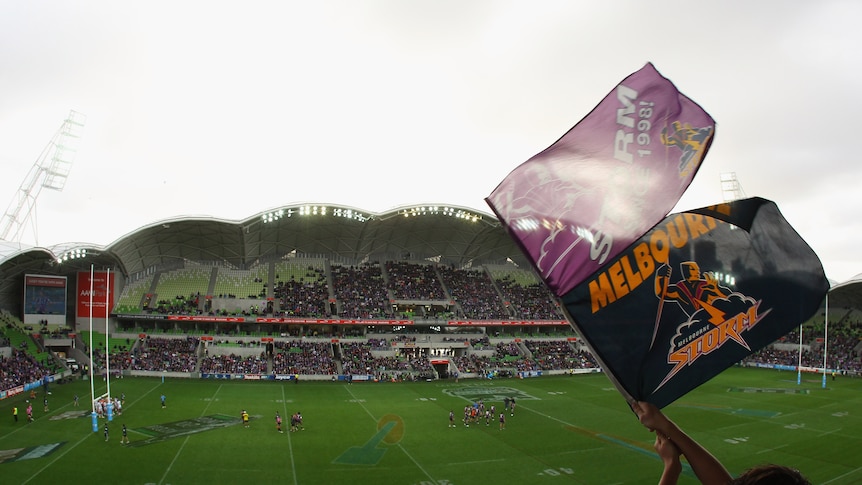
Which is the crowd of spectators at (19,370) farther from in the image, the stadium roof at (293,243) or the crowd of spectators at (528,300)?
the crowd of spectators at (528,300)

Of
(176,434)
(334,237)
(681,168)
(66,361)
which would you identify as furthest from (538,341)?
(681,168)

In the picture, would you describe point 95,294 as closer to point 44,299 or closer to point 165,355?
point 44,299

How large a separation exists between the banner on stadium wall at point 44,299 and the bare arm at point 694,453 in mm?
63349

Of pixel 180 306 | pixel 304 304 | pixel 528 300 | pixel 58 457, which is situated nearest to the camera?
pixel 58 457

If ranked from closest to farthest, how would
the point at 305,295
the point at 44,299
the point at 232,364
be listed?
the point at 232,364
the point at 44,299
the point at 305,295

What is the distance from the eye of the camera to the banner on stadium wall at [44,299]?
5128 cm

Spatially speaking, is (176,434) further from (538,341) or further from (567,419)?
(538,341)

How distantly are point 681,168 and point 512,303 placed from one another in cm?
6813

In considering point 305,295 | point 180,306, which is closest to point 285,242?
point 305,295

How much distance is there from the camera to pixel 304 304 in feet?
201

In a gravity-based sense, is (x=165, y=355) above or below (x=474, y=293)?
below

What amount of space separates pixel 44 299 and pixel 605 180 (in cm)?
6354

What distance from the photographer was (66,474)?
21938mm

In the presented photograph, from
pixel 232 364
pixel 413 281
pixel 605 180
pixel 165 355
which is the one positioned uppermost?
pixel 605 180
